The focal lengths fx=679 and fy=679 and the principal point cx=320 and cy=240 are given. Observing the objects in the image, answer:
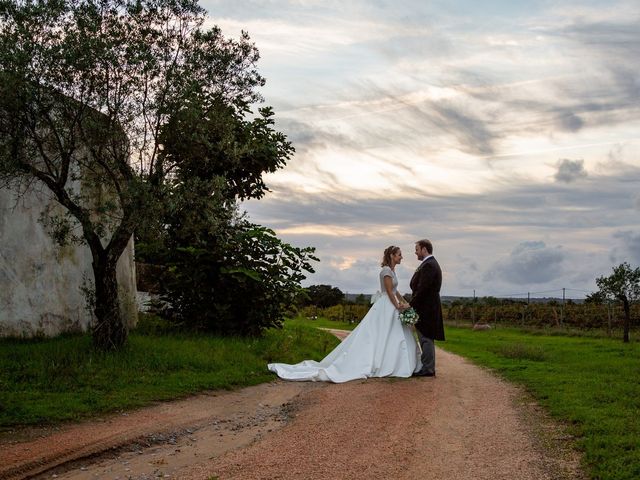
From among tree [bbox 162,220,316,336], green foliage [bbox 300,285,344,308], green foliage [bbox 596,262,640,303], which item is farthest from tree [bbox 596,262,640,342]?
green foliage [bbox 300,285,344,308]

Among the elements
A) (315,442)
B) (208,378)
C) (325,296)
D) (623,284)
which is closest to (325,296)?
(325,296)

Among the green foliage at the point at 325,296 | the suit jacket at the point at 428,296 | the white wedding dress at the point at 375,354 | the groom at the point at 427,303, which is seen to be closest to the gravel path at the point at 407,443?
the white wedding dress at the point at 375,354

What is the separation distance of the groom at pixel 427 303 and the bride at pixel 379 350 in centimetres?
27

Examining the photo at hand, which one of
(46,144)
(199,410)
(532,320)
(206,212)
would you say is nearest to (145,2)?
(46,144)

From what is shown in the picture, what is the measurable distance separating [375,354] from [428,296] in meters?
1.70

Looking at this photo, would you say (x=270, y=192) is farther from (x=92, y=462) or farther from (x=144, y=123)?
(x=92, y=462)

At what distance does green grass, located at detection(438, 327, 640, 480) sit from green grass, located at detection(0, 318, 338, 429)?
5.74 metres

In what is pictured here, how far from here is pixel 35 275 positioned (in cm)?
1577

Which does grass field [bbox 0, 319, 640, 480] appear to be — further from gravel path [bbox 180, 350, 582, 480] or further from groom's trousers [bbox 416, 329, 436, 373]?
groom's trousers [bbox 416, 329, 436, 373]

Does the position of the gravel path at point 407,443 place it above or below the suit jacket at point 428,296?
below

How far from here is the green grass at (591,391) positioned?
7.37 metres

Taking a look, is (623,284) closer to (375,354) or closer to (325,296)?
(375,354)

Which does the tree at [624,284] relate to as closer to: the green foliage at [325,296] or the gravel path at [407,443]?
the gravel path at [407,443]

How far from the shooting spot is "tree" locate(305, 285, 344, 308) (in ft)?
209
